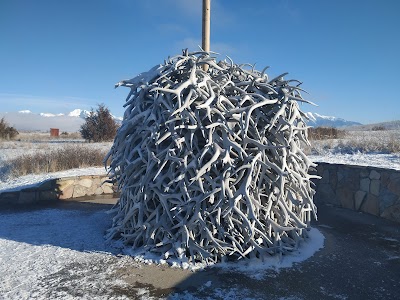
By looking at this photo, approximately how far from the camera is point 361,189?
5840 millimetres

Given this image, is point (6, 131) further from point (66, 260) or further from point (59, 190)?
point (66, 260)

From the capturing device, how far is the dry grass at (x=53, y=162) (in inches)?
308

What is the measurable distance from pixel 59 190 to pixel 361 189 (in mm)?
5523

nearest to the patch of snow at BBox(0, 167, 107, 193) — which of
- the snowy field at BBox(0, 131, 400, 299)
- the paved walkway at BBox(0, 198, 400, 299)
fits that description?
the snowy field at BBox(0, 131, 400, 299)

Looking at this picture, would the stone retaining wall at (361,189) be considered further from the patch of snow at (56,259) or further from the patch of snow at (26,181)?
the patch of snow at (26,181)

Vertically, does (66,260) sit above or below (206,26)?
below

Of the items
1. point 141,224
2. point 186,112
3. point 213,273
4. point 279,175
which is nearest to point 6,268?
point 141,224

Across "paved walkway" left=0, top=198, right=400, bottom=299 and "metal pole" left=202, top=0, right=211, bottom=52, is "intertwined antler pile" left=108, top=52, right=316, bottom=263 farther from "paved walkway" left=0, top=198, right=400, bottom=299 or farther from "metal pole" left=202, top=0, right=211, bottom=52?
"metal pole" left=202, top=0, right=211, bottom=52

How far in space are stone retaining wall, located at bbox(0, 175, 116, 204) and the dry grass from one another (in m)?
1.63

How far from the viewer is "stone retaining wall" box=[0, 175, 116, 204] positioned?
5.91 metres

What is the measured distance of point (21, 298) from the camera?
262cm

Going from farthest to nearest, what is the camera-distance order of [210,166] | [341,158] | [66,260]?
[341,158], [66,260], [210,166]

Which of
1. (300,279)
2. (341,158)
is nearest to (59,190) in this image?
(300,279)

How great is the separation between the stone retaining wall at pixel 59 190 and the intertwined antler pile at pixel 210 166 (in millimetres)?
2231
